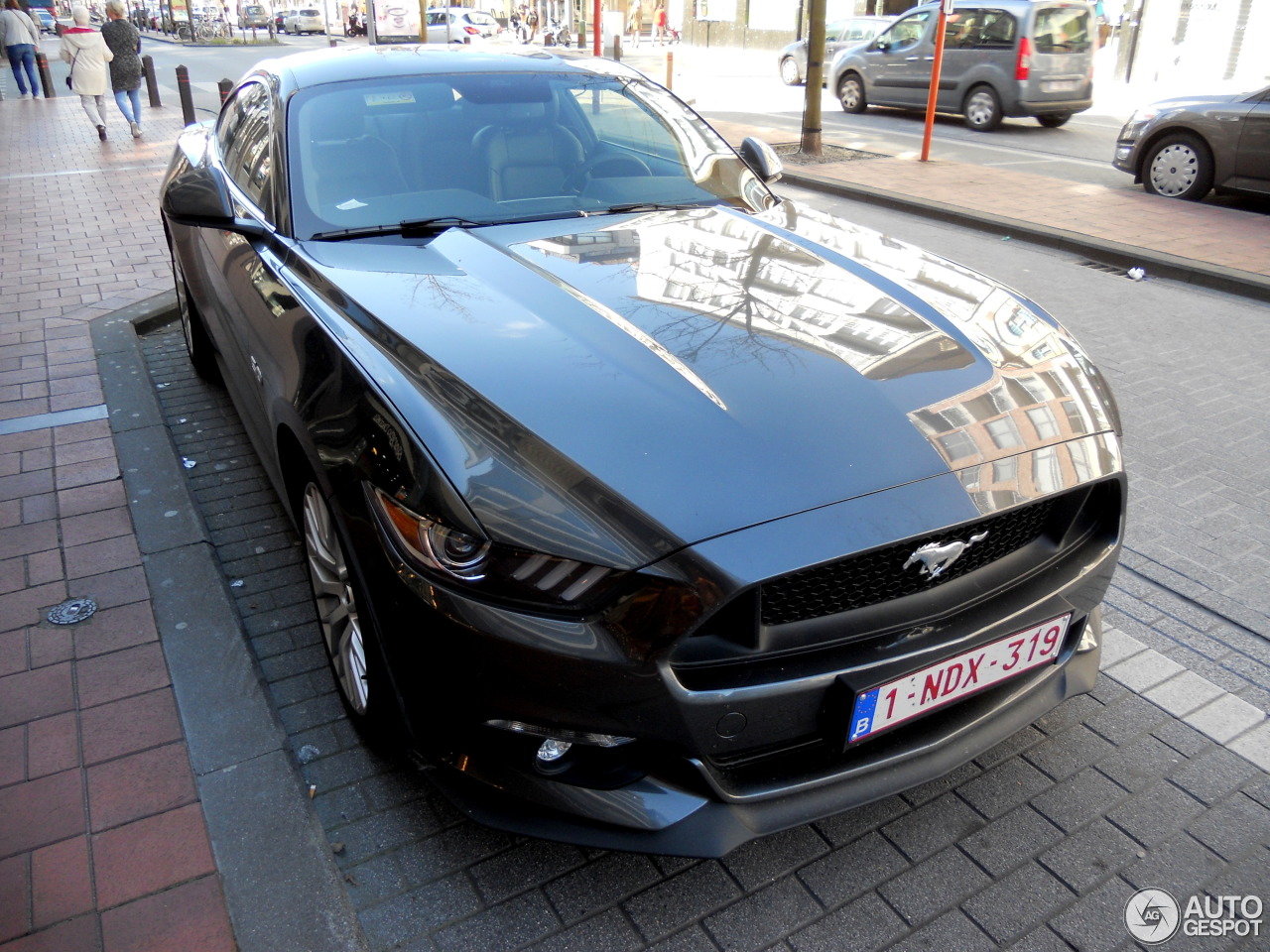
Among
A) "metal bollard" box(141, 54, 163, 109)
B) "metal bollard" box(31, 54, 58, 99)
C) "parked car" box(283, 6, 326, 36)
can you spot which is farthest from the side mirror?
"parked car" box(283, 6, 326, 36)

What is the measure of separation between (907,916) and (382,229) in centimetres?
234

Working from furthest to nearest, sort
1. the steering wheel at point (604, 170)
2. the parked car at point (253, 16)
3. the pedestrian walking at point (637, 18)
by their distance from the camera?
the parked car at point (253, 16) < the pedestrian walking at point (637, 18) < the steering wheel at point (604, 170)

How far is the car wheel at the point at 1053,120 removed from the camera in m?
14.6

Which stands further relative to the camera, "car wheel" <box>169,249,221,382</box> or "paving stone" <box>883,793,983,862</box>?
"car wheel" <box>169,249,221,382</box>

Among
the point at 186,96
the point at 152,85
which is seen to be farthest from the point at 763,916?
the point at 152,85

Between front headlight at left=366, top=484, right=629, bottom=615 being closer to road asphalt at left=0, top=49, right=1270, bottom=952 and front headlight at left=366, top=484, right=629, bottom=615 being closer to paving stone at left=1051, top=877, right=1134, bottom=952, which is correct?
road asphalt at left=0, top=49, right=1270, bottom=952

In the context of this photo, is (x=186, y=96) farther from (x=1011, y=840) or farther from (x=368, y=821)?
(x=1011, y=840)

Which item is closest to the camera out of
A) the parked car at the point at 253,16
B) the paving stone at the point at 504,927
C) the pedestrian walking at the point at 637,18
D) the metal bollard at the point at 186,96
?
the paving stone at the point at 504,927

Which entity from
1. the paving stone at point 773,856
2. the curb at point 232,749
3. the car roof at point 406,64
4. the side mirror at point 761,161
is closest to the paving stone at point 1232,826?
the paving stone at point 773,856

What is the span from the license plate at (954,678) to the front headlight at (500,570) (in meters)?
0.56

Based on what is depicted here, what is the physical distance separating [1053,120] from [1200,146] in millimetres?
6421

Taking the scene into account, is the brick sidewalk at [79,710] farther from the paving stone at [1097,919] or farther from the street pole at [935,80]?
the street pole at [935,80]

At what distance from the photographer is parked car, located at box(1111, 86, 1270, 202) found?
866 centimetres

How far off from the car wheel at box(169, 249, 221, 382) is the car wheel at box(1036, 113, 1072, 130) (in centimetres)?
1360
